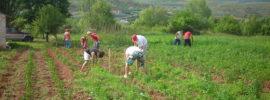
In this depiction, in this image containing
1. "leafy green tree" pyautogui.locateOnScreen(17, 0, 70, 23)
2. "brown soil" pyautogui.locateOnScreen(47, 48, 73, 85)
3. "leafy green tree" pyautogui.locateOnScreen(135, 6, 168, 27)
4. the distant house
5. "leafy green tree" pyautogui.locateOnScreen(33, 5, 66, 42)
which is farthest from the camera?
"leafy green tree" pyautogui.locateOnScreen(135, 6, 168, 27)

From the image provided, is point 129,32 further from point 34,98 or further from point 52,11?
point 34,98

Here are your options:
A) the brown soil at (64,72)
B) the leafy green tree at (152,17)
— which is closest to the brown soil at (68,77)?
the brown soil at (64,72)

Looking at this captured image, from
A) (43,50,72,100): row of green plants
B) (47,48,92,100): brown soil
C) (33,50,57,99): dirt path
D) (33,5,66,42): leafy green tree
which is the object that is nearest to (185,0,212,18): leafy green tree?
(33,5,66,42): leafy green tree

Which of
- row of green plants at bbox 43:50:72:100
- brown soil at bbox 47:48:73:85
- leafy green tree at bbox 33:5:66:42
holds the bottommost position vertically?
brown soil at bbox 47:48:73:85

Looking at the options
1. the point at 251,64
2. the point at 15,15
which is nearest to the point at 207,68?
the point at 251,64

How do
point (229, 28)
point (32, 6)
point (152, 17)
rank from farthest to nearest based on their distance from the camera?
1. point (152, 17)
2. point (229, 28)
3. point (32, 6)

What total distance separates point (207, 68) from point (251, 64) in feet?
6.98

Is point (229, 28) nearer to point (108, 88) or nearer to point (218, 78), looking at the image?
point (218, 78)

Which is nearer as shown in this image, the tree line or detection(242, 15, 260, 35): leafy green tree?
the tree line

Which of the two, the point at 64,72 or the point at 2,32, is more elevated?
the point at 2,32

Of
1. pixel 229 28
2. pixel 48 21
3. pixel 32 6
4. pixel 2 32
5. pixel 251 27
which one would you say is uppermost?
pixel 32 6

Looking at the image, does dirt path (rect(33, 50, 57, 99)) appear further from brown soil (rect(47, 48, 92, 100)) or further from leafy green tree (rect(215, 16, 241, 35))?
leafy green tree (rect(215, 16, 241, 35))

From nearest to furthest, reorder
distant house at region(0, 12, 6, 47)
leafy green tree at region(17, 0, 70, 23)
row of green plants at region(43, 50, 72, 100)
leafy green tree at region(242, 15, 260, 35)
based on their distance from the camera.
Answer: row of green plants at region(43, 50, 72, 100), distant house at region(0, 12, 6, 47), leafy green tree at region(17, 0, 70, 23), leafy green tree at region(242, 15, 260, 35)

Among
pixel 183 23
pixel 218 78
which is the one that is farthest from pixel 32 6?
pixel 183 23
